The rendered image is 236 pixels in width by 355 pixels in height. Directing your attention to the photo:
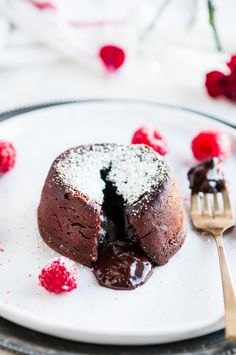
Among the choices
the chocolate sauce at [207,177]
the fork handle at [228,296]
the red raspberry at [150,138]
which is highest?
the red raspberry at [150,138]

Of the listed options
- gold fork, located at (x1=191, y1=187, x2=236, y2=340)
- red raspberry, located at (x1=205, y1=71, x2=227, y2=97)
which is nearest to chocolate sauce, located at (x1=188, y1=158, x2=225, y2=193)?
gold fork, located at (x1=191, y1=187, x2=236, y2=340)

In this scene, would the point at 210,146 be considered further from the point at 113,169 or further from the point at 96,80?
the point at 96,80

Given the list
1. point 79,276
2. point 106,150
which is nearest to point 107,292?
point 79,276

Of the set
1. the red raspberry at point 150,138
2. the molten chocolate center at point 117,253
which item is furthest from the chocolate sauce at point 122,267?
the red raspberry at point 150,138

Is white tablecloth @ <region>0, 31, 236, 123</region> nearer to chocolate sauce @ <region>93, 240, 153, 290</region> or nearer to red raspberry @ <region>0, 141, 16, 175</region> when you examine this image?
red raspberry @ <region>0, 141, 16, 175</region>

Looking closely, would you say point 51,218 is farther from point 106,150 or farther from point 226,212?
point 226,212

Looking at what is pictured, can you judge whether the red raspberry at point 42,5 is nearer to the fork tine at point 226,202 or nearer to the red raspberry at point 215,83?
the red raspberry at point 215,83
